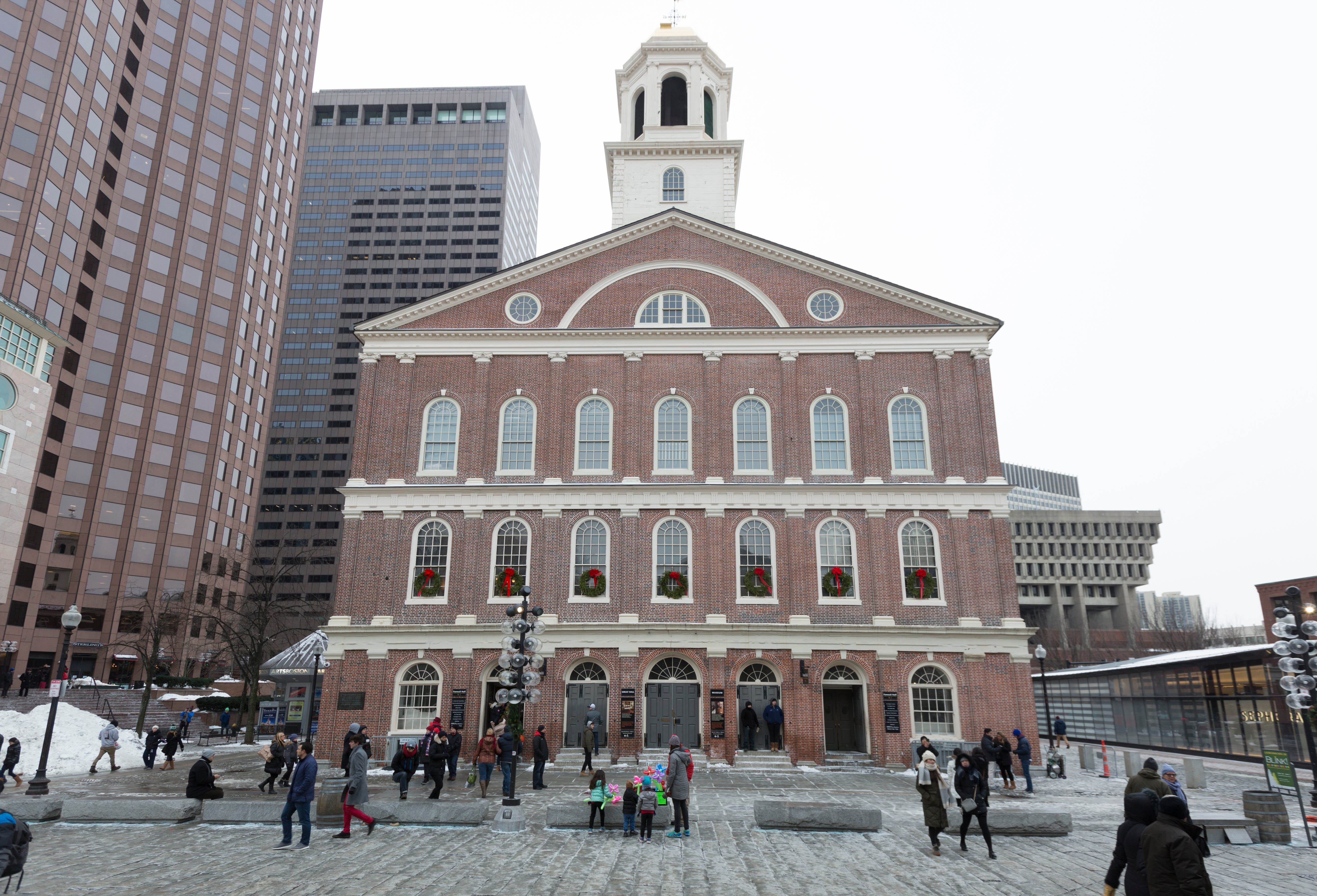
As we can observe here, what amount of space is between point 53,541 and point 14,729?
40703mm

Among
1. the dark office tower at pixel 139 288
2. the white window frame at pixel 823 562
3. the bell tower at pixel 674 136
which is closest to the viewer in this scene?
the white window frame at pixel 823 562

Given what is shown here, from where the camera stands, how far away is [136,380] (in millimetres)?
68125

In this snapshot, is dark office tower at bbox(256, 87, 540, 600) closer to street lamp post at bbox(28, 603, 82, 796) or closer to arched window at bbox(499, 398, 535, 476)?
arched window at bbox(499, 398, 535, 476)

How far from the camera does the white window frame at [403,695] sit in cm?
2894

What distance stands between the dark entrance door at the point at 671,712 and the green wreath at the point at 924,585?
344 inches

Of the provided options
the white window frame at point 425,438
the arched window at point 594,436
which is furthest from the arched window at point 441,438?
the arched window at point 594,436

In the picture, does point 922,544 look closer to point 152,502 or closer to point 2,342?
point 2,342

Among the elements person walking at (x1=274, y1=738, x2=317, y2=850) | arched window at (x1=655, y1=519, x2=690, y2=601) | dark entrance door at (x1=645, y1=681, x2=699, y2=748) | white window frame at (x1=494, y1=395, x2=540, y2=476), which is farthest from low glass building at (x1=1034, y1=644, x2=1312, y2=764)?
person walking at (x1=274, y1=738, x2=317, y2=850)

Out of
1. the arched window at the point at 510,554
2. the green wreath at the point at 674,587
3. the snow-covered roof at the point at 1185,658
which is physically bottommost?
the snow-covered roof at the point at 1185,658

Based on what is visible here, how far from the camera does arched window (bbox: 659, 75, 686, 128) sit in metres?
42.0

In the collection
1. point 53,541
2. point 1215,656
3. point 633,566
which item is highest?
point 53,541

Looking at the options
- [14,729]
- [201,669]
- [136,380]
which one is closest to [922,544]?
[14,729]

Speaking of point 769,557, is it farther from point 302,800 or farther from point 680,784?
point 302,800

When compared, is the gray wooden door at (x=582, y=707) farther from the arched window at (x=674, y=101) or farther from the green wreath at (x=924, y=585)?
the arched window at (x=674, y=101)
